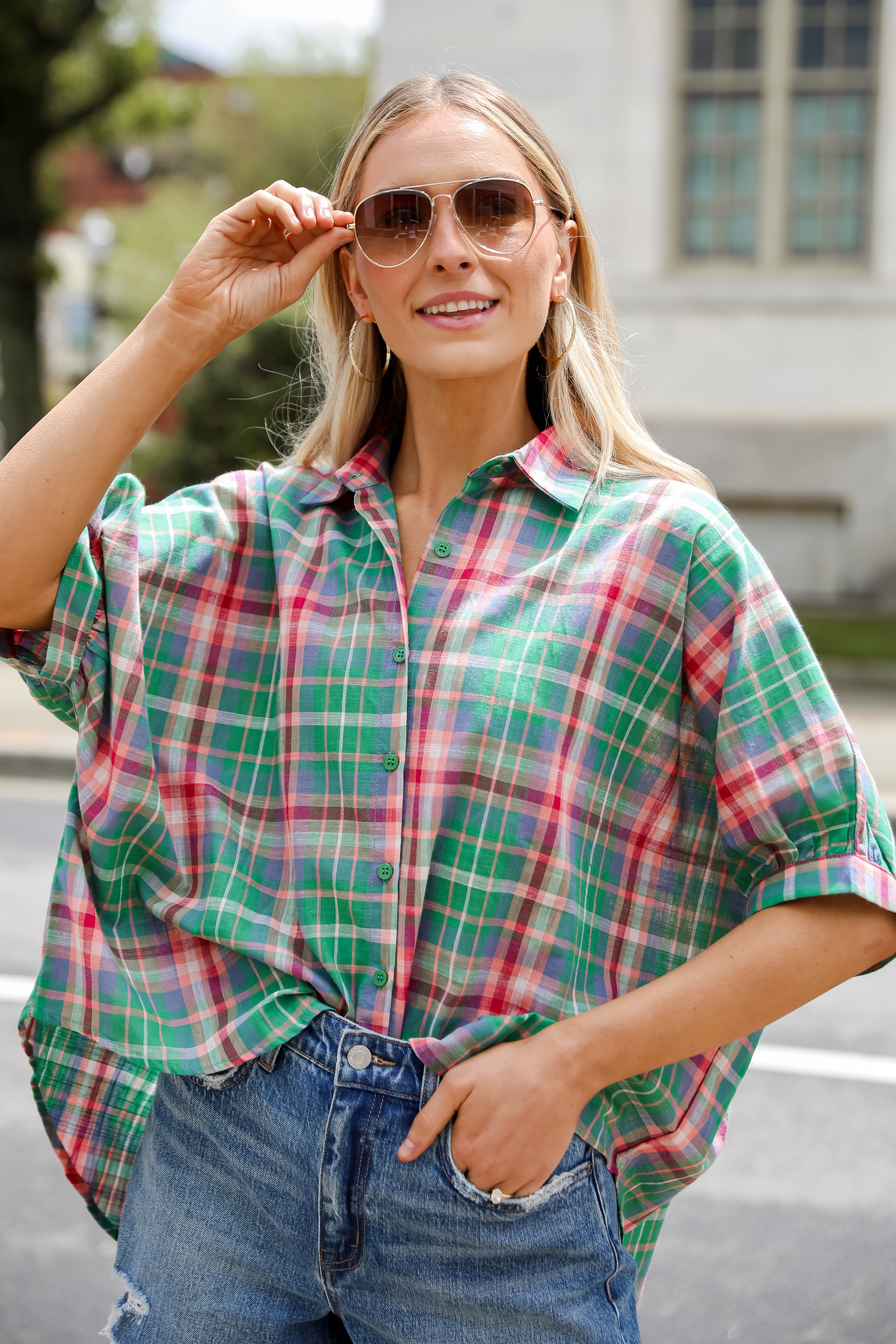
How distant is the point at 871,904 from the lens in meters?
Answer: 1.34

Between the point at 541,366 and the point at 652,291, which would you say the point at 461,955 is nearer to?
the point at 541,366

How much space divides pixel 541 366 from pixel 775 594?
0.54 metres

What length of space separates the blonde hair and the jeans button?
71 centimetres

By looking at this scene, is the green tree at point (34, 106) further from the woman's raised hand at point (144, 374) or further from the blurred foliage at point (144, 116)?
the woman's raised hand at point (144, 374)

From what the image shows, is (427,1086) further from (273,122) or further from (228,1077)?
(273,122)

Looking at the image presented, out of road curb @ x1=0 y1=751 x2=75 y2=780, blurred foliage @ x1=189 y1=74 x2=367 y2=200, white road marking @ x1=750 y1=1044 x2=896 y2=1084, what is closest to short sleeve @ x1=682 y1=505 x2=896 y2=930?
white road marking @ x1=750 y1=1044 x2=896 y2=1084

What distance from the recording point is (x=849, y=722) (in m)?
7.35

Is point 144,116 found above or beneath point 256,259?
above

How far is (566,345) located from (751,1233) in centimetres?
252

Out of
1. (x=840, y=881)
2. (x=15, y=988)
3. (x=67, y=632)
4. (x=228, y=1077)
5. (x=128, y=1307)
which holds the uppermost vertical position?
(x=67, y=632)

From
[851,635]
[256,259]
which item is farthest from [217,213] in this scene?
[256,259]

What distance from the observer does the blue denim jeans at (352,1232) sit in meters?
1.38

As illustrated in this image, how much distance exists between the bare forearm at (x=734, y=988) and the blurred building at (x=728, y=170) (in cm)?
1137

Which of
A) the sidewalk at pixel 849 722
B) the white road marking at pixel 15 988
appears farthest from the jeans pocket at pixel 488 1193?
the sidewalk at pixel 849 722
